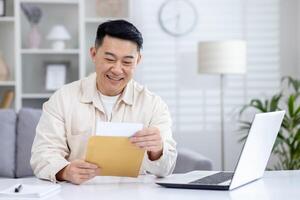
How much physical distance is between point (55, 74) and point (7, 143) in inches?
44.9

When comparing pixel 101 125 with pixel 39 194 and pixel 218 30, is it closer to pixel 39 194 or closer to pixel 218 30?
pixel 39 194

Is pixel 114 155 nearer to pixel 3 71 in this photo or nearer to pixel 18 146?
pixel 18 146

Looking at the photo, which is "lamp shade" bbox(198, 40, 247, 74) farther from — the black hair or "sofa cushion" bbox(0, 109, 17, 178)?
the black hair

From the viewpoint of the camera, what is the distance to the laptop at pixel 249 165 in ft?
6.30

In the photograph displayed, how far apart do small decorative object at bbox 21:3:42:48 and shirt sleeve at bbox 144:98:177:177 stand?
8.39ft

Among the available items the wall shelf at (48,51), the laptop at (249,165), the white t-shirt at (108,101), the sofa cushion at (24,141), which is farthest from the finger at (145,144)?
the wall shelf at (48,51)

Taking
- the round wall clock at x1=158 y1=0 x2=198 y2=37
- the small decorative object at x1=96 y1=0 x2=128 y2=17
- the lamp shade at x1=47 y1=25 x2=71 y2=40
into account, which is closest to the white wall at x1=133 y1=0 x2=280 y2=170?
the round wall clock at x1=158 y1=0 x2=198 y2=37

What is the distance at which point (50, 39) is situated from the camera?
190 inches

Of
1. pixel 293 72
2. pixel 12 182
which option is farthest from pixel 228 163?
pixel 12 182

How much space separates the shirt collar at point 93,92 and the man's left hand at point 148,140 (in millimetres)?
337

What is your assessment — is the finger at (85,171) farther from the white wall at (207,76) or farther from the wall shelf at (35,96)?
the white wall at (207,76)

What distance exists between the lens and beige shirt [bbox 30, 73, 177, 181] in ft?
7.34

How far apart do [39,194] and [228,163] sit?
3.52m

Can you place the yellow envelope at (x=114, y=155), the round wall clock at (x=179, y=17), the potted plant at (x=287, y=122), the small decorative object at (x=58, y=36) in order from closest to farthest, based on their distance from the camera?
the yellow envelope at (x=114, y=155), the potted plant at (x=287, y=122), the small decorative object at (x=58, y=36), the round wall clock at (x=179, y=17)
